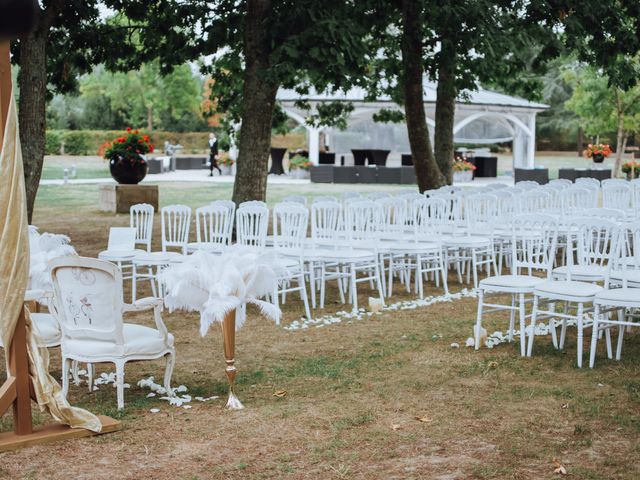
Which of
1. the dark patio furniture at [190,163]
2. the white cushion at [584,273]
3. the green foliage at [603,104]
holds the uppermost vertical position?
the green foliage at [603,104]

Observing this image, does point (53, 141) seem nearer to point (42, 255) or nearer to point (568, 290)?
point (42, 255)

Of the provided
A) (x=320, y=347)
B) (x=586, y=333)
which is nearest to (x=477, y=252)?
(x=586, y=333)

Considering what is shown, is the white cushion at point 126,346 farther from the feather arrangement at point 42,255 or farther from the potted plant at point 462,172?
the potted plant at point 462,172

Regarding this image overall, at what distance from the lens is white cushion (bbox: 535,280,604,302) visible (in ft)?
25.3

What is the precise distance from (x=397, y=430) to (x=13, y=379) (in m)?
2.31

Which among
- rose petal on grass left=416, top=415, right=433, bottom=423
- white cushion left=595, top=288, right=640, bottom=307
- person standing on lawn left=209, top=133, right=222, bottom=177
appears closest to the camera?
rose petal on grass left=416, top=415, right=433, bottom=423

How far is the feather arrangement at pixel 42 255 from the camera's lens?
25.1 ft

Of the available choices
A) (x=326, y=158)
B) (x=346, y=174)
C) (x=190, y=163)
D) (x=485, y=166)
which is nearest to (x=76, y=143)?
(x=190, y=163)

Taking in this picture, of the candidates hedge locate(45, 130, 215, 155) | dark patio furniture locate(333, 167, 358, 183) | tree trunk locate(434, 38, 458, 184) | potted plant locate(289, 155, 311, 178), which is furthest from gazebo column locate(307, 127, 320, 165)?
tree trunk locate(434, 38, 458, 184)

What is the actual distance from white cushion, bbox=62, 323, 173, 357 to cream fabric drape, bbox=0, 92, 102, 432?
0.53 m

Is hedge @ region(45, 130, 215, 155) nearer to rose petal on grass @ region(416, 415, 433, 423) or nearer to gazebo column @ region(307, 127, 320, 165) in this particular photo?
gazebo column @ region(307, 127, 320, 165)

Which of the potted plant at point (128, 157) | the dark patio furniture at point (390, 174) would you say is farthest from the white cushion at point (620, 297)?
the dark patio furniture at point (390, 174)

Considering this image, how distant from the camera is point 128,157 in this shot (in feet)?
69.7

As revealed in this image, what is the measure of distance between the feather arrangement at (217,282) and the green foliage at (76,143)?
47605 mm
